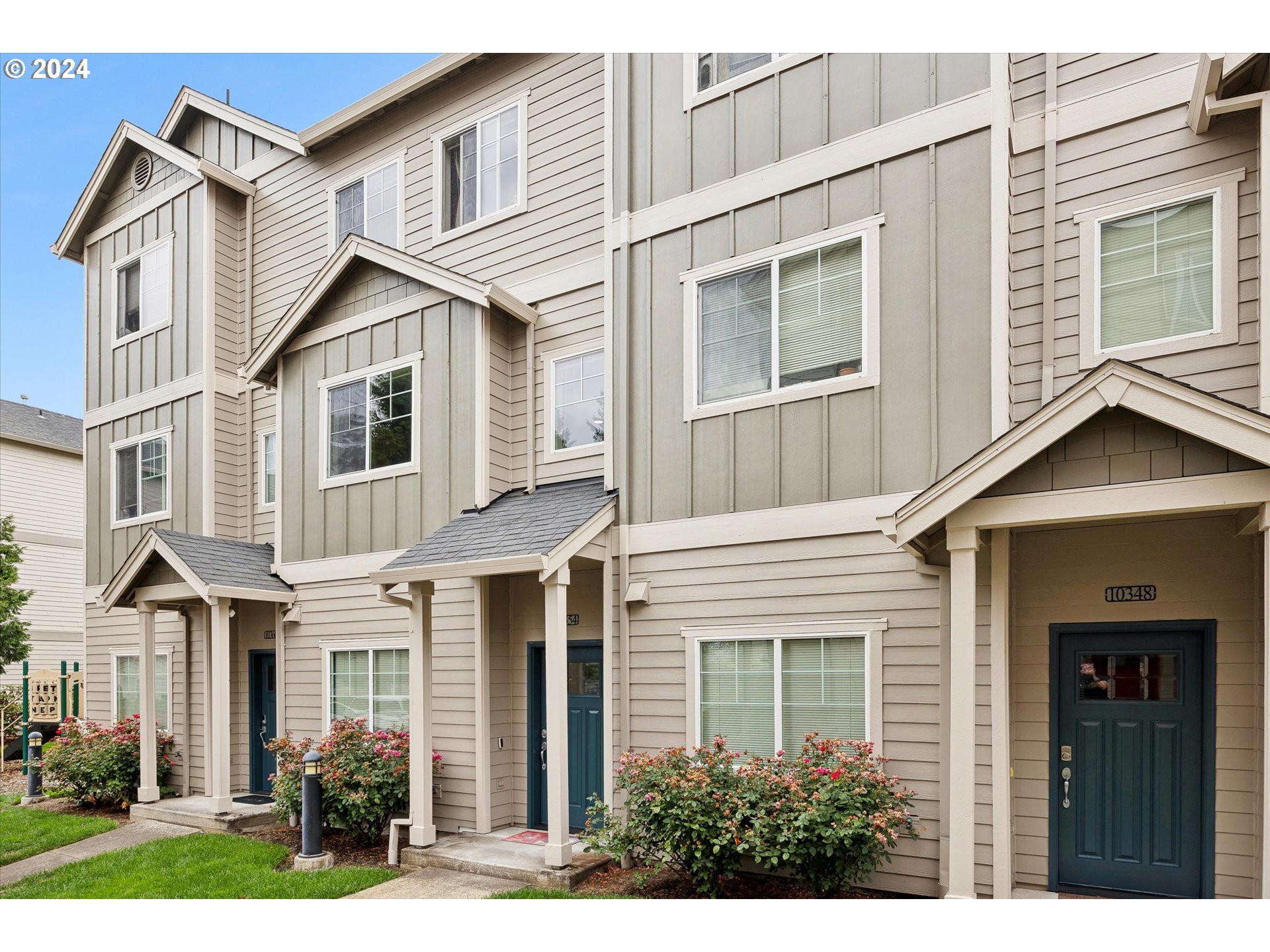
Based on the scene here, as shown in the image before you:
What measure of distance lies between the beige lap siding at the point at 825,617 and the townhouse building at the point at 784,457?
3 centimetres

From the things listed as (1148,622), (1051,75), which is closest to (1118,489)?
(1148,622)

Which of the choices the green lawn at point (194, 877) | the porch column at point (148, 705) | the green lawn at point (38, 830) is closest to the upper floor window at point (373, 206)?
the porch column at point (148, 705)

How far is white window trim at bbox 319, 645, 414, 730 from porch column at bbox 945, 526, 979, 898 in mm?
5958

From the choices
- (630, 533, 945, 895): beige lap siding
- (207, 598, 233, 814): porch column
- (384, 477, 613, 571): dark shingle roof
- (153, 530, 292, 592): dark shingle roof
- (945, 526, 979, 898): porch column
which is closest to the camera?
(945, 526, 979, 898): porch column

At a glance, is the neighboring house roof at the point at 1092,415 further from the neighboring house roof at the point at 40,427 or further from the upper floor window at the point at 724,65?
the neighboring house roof at the point at 40,427

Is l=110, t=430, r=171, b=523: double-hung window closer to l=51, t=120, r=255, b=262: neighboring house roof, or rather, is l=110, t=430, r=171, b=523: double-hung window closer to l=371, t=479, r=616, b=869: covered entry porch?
l=51, t=120, r=255, b=262: neighboring house roof

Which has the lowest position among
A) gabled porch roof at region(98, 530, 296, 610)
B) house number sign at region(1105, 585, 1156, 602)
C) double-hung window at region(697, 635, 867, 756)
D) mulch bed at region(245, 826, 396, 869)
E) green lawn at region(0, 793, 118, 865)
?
green lawn at region(0, 793, 118, 865)

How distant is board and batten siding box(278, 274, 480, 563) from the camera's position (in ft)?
32.0

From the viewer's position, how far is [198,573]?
1056 centimetres

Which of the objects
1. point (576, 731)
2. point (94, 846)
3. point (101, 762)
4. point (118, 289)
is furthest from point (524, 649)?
point (118, 289)

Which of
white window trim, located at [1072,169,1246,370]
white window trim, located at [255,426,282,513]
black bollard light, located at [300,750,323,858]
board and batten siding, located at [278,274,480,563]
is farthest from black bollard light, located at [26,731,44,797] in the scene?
white window trim, located at [1072,169,1246,370]

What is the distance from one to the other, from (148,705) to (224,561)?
78.8 inches

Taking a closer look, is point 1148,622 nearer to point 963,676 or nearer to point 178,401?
point 963,676

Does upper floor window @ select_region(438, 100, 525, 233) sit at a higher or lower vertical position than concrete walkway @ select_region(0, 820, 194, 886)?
higher
